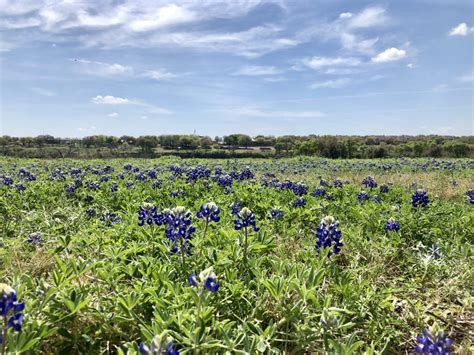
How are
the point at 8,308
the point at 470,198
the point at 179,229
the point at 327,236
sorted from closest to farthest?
the point at 8,308 < the point at 179,229 < the point at 327,236 < the point at 470,198

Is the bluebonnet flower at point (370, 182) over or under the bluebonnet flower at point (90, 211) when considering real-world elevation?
over

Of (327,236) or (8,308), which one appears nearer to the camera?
(8,308)

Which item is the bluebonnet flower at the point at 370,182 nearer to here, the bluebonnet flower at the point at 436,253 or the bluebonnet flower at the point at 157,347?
the bluebonnet flower at the point at 436,253

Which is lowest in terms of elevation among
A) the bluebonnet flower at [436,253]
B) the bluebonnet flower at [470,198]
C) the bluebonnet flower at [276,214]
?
the bluebonnet flower at [436,253]

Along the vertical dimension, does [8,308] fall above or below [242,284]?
above

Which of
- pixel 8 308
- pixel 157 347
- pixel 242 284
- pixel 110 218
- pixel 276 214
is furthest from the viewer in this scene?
pixel 110 218

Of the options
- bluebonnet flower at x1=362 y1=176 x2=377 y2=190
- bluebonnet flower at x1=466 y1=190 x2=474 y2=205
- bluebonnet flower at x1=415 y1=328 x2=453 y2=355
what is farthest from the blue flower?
bluebonnet flower at x1=362 y1=176 x2=377 y2=190

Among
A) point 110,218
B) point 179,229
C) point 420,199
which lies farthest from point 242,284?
point 420,199

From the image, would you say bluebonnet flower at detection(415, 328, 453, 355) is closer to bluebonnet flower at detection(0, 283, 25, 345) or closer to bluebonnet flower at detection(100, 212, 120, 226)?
bluebonnet flower at detection(0, 283, 25, 345)

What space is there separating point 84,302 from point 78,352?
359 millimetres

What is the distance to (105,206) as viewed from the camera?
7188mm

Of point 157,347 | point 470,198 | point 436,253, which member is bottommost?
point 436,253

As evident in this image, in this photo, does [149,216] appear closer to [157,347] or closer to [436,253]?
[157,347]

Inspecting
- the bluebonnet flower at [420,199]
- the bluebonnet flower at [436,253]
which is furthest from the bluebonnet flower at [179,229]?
the bluebonnet flower at [420,199]
